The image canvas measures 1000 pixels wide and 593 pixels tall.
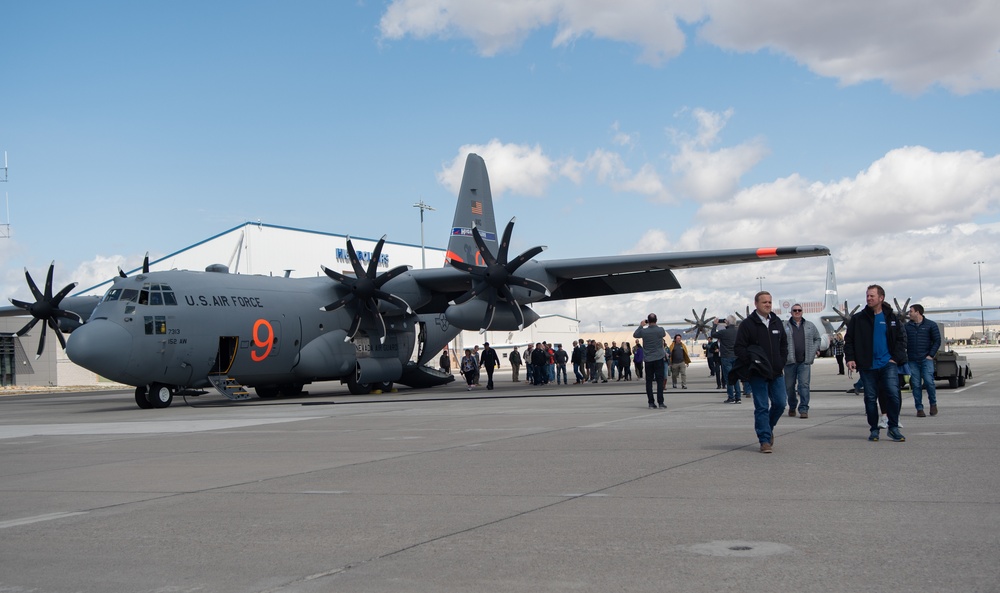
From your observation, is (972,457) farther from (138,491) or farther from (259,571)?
(138,491)

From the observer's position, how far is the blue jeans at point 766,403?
8.89 m

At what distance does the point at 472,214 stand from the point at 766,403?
23700 mm

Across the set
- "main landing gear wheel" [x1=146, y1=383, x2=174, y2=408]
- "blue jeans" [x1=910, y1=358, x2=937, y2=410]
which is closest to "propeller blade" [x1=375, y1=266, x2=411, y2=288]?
"main landing gear wheel" [x1=146, y1=383, x2=174, y2=408]

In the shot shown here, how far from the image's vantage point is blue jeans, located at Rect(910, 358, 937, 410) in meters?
12.6

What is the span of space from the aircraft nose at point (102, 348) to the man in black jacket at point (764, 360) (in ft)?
53.7

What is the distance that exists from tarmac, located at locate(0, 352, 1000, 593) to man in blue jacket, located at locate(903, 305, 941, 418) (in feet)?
1.52

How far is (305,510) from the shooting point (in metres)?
6.55

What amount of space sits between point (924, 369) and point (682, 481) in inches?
287

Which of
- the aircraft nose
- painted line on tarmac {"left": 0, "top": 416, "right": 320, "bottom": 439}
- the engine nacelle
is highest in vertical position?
the engine nacelle

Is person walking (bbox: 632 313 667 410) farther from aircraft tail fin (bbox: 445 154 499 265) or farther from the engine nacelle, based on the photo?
aircraft tail fin (bbox: 445 154 499 265)

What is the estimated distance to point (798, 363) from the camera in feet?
44.1

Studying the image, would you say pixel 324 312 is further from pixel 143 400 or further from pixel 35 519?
pixel 35 519

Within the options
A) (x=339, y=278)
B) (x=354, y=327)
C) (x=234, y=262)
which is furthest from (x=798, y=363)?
(x=234, y=262)

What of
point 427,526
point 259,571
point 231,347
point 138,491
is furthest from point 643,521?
point 231,347
